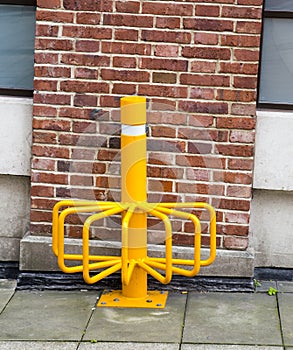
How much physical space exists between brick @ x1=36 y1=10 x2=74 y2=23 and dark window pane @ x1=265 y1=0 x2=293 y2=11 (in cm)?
133

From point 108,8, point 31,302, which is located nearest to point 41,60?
point 108,8

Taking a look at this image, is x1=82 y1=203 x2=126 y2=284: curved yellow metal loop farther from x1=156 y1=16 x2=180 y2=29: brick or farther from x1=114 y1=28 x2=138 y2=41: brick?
x1=156 y1=16 x2=180 y2=29: brick


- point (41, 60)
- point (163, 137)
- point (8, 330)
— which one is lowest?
point (8, 330)

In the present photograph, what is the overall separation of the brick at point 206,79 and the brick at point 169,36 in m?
0.23

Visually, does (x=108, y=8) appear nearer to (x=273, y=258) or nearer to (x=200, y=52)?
(x=200, y=52)

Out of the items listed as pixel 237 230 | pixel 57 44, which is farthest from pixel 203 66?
pixel 237 230

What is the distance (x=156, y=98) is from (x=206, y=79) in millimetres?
358

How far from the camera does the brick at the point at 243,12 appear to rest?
5.98 m

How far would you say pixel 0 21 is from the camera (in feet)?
21.2

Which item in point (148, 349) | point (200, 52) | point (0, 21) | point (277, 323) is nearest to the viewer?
point (148, 349)

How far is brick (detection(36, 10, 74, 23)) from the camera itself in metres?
6.11

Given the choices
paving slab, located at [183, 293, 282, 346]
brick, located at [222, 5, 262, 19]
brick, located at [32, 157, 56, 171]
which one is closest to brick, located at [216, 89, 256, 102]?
brick, located at [222, 5, 262, 19]

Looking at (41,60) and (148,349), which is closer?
(148,349)

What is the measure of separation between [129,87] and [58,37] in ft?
1.91
